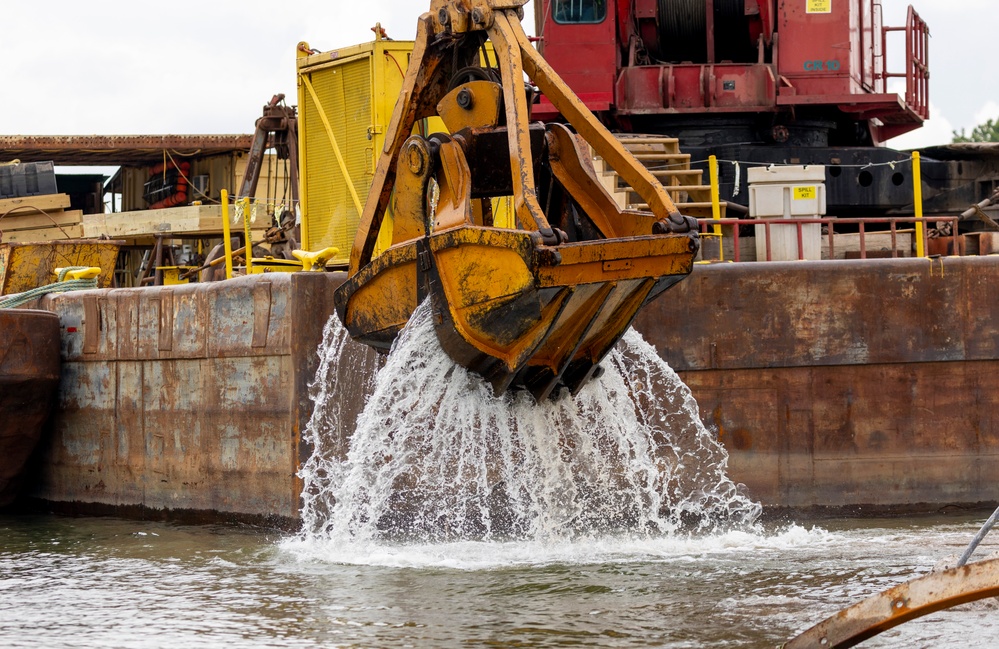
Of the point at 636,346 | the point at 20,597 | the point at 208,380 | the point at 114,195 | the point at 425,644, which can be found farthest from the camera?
the point at 114,195

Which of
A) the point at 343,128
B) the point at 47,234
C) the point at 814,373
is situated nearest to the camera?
the point at 814,373

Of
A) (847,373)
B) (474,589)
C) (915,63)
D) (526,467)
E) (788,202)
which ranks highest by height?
(915,63)

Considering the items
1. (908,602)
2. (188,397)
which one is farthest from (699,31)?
(908,602)

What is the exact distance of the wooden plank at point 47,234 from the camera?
20.8 meters

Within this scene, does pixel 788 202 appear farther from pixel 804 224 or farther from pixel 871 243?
pixel 871 243

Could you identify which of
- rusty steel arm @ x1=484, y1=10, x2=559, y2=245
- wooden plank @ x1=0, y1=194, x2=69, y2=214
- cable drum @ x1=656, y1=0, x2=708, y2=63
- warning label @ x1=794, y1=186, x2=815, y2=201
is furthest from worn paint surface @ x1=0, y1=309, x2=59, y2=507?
wooden plank @ x1=0, y1=194, x2=69, y2=214

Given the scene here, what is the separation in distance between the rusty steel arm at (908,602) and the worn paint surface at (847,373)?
451cm

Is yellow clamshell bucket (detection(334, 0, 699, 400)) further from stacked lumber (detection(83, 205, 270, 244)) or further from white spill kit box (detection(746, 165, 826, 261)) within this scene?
stacked lumber (detection(83, 205, 270, 244))

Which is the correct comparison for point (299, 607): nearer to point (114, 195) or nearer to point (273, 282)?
point (273, 282)

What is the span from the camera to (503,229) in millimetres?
7742

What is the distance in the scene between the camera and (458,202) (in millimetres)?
8344

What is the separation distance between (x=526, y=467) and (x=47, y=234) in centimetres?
1326

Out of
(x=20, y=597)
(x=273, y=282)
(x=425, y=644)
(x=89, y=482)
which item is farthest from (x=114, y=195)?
(x=425, y=644)

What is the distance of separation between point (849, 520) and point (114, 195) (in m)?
23.6
